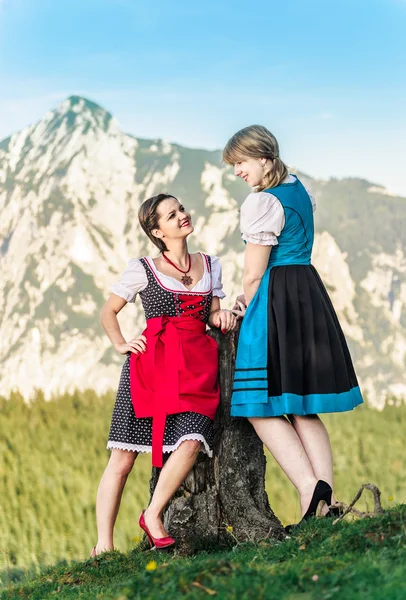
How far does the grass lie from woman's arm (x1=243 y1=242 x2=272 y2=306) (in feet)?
3.72

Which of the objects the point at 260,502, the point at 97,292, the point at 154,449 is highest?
the point at 97,292

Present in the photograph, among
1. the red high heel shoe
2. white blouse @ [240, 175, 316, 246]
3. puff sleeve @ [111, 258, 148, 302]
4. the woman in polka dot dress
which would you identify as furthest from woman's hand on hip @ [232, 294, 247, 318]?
the red high heel shoe

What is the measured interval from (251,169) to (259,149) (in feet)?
0.35

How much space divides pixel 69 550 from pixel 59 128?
11610 mm

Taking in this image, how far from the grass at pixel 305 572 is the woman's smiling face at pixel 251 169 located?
5.39 ft

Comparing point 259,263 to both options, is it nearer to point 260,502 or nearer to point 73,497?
point 260,502

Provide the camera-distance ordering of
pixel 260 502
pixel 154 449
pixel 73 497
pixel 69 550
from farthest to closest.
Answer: pixel 73 497
pixel 69 550
pixel 260 502
pixel 154 449

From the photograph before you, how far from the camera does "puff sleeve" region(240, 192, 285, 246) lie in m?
3.79

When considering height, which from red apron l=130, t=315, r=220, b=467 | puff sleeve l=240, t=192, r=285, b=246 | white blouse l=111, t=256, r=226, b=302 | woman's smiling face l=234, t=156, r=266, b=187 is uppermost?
woman's smiling face l=234, t=156, r=266, b=187

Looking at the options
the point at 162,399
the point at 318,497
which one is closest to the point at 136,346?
the point at 162,399

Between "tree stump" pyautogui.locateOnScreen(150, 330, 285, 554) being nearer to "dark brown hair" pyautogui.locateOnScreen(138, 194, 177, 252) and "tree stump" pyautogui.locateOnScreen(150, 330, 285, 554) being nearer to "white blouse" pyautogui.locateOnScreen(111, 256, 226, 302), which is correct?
"white blouse" pyautogui.locateOnScreen(111, 256, 226, 302)

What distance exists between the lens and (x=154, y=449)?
3.86m

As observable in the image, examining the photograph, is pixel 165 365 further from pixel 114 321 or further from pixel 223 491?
pixel 223 491

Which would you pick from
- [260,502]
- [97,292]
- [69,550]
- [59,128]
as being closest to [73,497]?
[69,550]
